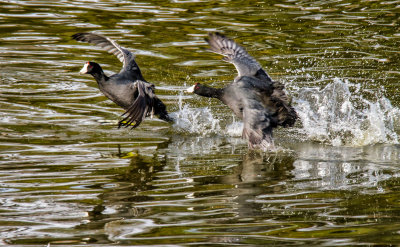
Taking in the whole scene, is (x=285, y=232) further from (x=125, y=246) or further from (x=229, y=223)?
(x=125, y=246)

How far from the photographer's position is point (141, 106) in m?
A: 6.76

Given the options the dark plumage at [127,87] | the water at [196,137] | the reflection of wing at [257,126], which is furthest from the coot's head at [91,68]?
the reflection of wing at [257,126]

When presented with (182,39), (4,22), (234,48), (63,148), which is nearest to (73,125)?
(63,148)

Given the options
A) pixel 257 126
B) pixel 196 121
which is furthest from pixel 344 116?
pixel 196 121

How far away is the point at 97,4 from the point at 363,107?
25.7 feet

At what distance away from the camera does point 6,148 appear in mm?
6711

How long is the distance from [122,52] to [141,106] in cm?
142

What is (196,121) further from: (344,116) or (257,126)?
(344,116)

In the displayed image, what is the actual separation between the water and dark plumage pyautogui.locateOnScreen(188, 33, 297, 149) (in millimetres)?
247

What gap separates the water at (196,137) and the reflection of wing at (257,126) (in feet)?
0.56

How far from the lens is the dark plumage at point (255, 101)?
671 cm

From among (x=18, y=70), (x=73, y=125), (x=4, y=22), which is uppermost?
(x=4, y=22)

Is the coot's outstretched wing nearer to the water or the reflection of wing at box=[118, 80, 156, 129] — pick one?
the reflection of wing at box=[118, 80, 156, 129]

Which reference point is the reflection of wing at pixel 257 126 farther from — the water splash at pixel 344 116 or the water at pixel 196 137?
the water splash at pixel 344 116
